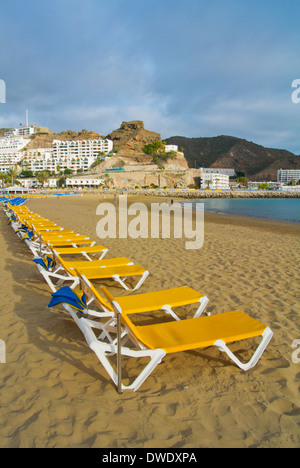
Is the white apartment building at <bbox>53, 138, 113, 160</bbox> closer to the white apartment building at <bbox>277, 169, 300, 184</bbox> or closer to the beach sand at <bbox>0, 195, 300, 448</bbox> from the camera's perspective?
the white apartment building at <bbox>277, 169, 300, 184</bbox>

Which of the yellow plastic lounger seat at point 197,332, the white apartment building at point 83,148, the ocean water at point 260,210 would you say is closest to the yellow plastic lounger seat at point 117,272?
the yellow plastic lounger seat at point 197,332

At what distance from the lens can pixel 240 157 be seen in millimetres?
178375

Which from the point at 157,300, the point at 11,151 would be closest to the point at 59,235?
the point at 157,300

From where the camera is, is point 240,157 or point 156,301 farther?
point 240,157

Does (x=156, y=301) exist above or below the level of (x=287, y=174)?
below

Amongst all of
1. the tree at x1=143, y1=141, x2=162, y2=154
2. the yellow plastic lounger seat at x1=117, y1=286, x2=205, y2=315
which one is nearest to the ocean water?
the yellow plastic lounger seat at x1=117, y1=286, x2=205, y2=315

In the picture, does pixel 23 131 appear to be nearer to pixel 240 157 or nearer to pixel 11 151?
pixel 11 151

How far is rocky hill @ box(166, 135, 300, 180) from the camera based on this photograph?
15924 centimetres

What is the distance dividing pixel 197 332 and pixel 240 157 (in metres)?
190

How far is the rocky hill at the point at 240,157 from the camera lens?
159238mm

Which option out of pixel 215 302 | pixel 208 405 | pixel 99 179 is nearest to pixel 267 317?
pixel 215 302

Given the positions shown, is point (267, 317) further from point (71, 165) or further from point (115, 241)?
point (71, 165)

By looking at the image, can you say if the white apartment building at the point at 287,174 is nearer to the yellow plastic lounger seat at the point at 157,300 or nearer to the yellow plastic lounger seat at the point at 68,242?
the yellow plastic lounger seat at the point at 68,242

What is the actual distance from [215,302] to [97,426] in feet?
8.10
